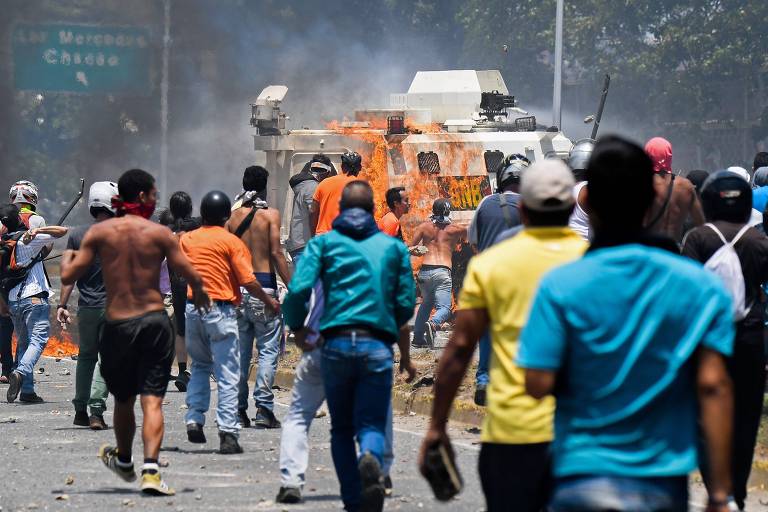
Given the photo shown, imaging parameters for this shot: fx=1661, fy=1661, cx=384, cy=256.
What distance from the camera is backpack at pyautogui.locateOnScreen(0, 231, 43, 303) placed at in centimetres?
1305

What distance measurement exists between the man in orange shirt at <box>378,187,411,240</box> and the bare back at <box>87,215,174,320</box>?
674cm

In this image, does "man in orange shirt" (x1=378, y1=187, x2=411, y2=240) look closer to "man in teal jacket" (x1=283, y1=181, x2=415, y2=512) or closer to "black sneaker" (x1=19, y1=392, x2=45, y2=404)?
"black sneaker" (x1=19, y1=392, x2=45, y2=404)

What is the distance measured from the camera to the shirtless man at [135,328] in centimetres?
836

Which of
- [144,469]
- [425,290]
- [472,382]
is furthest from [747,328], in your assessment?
[425,290]

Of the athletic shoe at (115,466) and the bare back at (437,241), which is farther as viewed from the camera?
the bare back at (437,241)

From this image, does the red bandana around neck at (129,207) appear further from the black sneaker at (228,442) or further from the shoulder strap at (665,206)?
the shoulder strap at (665,206)

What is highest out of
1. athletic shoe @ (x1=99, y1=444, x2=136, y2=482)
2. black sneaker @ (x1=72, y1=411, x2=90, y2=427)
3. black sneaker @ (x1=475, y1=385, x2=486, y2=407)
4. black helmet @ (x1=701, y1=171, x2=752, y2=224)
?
black helmet @ (x1=701, y1=171, x2=752, y2=224)

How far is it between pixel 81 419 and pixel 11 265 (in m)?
2.24

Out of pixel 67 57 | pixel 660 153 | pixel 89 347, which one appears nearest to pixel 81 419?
pixel 89 347

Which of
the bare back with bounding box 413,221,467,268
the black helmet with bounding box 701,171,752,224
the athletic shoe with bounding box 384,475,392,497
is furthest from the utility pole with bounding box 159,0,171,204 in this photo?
the black helmet with bounding box 701,171,752,224

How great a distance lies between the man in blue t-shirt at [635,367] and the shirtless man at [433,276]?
1249 centimetres

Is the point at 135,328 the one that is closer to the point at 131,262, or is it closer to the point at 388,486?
the point at 131,262

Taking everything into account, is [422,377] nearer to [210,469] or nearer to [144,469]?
[210,469]

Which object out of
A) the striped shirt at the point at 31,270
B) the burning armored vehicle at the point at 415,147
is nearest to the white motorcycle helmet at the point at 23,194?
the striped shirt at the point at 31,270
